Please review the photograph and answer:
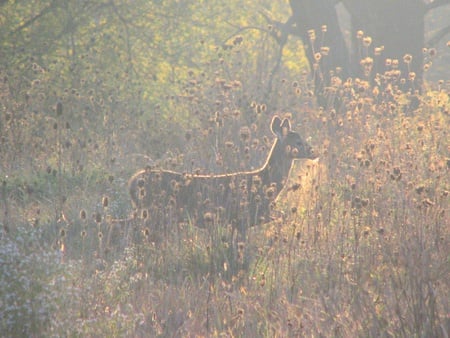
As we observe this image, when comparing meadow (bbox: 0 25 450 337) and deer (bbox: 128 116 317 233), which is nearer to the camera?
meadow (bbox: 0 25 450 337)

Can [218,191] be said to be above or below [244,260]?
above

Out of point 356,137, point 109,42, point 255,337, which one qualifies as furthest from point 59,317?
point 109,42

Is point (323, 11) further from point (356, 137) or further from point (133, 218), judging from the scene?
point (133, 218)

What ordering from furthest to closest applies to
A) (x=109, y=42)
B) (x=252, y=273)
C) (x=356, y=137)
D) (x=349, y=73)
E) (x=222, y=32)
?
1. (x=222, y=32)
2. (x=349, y=73)
3. (x=109, y=42)
4. (x=356, y=137)
5. (x=252, y=273)

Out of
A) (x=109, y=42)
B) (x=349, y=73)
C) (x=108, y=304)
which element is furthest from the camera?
(x=349, y=73)

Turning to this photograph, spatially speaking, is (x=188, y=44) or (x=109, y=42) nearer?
(x=109, y=42)

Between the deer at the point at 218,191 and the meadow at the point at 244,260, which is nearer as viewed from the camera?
the meadow at the point at 244,260

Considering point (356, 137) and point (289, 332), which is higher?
point (356, 137)

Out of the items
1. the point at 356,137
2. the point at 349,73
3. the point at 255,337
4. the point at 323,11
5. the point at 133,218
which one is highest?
the point at 323,11

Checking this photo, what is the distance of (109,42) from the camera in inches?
614

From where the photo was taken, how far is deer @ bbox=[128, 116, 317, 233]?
782cm

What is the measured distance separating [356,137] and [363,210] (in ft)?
11.7

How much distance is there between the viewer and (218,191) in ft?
28.1

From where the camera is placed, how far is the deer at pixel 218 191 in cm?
782
